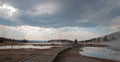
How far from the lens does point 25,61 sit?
16.6 metres
